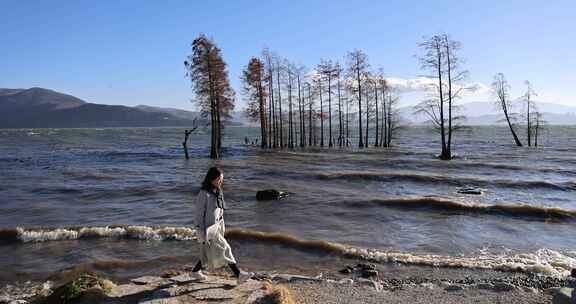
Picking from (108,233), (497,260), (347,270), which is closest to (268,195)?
(108,233)

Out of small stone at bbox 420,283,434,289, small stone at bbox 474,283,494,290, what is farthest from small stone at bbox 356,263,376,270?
small stone at bbox 474,283,494,290

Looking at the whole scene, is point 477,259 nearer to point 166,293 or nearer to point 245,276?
point 245,276

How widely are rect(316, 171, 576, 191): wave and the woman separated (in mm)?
17921

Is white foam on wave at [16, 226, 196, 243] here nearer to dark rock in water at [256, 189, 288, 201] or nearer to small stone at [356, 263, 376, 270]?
small stone at [356, 263, 376, 270]

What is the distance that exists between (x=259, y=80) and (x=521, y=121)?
33514 millimetres

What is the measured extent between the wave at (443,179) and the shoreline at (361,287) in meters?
15.5

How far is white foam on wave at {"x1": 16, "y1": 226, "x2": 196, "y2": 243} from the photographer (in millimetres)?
11727

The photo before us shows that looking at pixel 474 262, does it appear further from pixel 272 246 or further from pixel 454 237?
Answer: pixel 272 246

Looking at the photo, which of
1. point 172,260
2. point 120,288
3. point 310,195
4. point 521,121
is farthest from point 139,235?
point 521,121

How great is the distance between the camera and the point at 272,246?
1102 cm

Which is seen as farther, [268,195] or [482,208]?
[268,195]

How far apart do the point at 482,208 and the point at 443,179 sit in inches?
341

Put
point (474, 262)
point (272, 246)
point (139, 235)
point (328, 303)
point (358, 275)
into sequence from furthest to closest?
point (139, 235), point (272, 246), point (474, 262), point (358, 275), point (328, 303)

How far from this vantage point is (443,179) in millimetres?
24172
